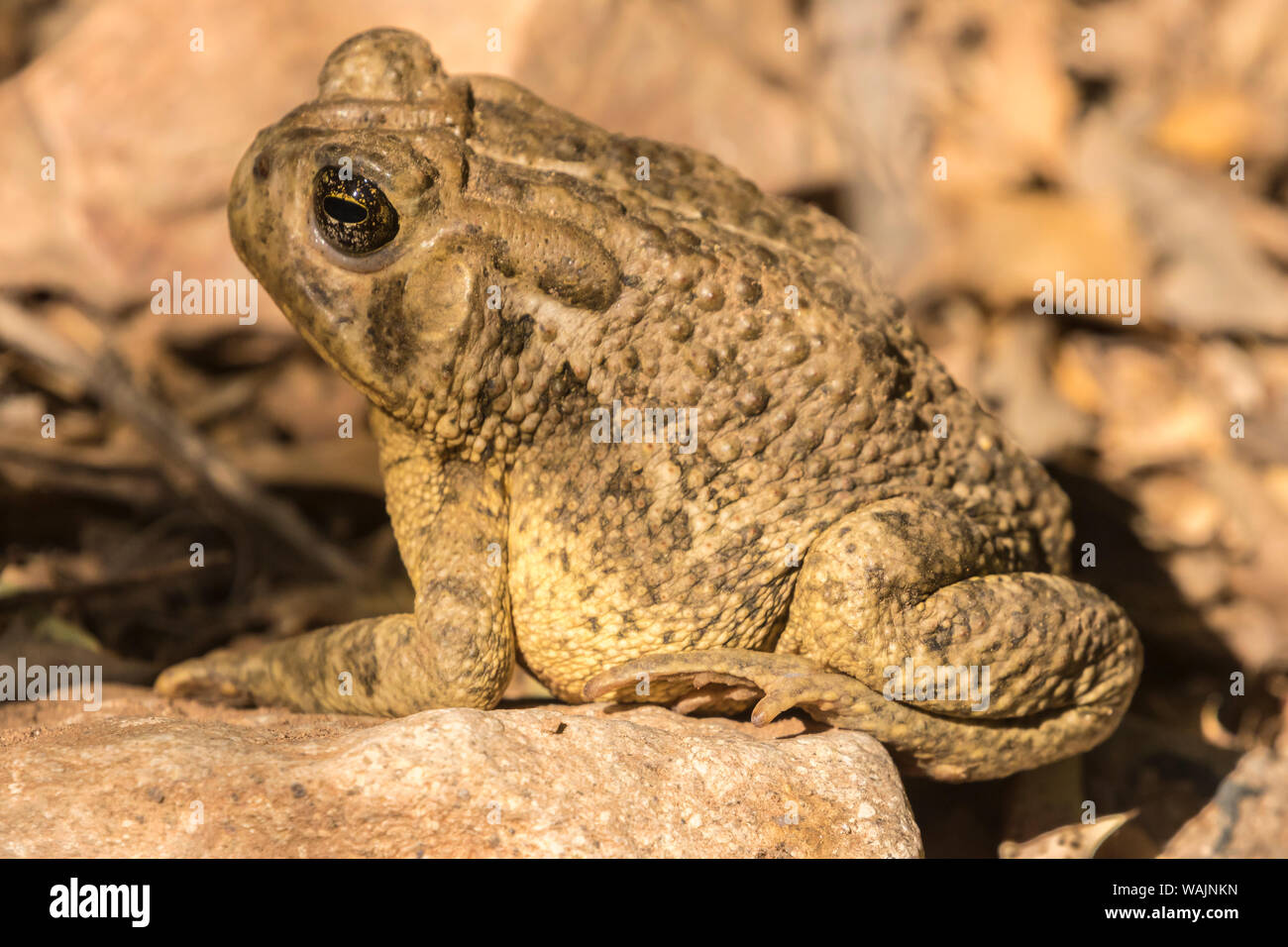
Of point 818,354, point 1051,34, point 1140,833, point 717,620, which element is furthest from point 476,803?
point 1051,34

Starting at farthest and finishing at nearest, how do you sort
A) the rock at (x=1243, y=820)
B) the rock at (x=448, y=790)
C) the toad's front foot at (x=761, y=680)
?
the rock at (x=1243, y=820) < the toad's front foot at (x=761, y=680) < the rock at (x=448, y=790)

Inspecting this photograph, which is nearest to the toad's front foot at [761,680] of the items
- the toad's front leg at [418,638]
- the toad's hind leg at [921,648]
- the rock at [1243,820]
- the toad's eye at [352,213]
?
the toad's hind leg at [921,648]

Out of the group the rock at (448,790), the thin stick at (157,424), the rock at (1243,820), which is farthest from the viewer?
the thin stick at (157,424)

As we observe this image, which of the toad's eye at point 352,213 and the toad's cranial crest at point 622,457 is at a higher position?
the toad's eye at point 352,213

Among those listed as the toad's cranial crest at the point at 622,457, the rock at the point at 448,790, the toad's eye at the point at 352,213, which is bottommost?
the rock at the point at 448,790

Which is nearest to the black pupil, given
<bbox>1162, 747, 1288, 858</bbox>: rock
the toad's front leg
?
the toad's front leg

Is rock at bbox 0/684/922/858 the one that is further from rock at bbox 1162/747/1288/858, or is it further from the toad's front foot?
rock at bbox 1162/747/1288/858

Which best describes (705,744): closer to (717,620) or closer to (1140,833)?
(717,620)

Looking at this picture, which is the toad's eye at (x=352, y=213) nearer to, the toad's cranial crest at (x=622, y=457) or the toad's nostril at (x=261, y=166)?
the toad's cranial crest at (x=622, y=457)

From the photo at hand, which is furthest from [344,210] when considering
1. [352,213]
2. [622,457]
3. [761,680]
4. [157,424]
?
[157,424]
